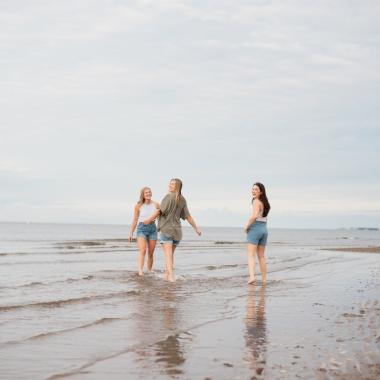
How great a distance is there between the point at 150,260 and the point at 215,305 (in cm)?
536

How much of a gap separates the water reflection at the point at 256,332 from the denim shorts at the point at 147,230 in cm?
374

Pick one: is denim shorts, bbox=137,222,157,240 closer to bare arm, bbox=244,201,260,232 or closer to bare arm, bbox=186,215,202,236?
bare arm, bbox=186,215,202,236

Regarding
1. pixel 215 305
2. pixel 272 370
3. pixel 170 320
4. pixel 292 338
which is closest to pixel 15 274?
pixel 215 305

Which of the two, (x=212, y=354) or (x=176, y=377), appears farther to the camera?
(x=212, y=354)

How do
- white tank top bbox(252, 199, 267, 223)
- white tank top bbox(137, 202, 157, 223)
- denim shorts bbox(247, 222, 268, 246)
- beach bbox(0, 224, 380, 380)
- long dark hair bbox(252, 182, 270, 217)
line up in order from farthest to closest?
1. white tank top bbox(137, 202, 157, 223)
2. denim shorts bbox(247, 222, 268, 246)
3. white tank top bbox(252, 199, 267, 223)
4. long dark hair bbox(252, 182, 270, 217)
5. beach bbox(0, 224, 380, 380)

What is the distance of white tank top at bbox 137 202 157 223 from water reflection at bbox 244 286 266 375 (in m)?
3.78

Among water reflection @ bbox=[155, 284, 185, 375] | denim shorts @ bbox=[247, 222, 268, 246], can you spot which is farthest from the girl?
water reflection @ bbox=[155, 284, 185, 375]

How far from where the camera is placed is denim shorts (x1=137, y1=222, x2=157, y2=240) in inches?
534

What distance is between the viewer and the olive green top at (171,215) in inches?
500

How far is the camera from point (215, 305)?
9219 mm

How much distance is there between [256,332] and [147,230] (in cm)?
718

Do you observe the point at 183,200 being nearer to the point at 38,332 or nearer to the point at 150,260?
the point at 150,260

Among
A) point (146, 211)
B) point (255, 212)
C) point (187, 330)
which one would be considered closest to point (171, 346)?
point (187, 330)

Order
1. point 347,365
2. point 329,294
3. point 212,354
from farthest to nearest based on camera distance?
point 329,294 → point 212,354 → point 347,365
